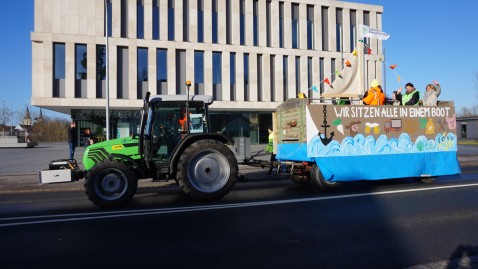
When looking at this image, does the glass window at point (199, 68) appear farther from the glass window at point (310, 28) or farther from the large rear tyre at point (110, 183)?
the large rear tyre at point (110, 183)

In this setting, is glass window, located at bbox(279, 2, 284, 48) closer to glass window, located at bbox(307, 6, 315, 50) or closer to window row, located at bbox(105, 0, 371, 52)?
window row, located at bbox(105, 0, 371, 52)

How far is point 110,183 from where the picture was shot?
7.25 metres

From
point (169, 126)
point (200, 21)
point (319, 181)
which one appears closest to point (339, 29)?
point (200, 21)

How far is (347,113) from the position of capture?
9148 millimetres

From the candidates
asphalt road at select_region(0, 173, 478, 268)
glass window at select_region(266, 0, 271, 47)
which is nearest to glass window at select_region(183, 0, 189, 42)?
glass window at select_region(266, 0, 271, 47)

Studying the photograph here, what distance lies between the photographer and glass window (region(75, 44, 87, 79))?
3130 cm

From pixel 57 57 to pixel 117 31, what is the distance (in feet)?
17.0

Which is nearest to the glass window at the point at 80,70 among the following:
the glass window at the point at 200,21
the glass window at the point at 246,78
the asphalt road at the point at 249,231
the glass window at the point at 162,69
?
the glass window at the point at 162,69

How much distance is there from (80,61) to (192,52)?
30.4 ft

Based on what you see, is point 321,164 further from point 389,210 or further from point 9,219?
point 9,219

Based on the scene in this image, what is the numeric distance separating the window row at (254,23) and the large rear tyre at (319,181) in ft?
88.1

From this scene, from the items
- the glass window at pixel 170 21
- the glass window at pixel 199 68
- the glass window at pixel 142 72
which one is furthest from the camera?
the glass window at pixel 199 68

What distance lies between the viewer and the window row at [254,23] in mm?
33156

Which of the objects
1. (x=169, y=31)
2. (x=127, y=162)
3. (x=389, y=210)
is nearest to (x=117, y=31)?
(x=169, y=31)
